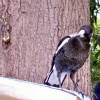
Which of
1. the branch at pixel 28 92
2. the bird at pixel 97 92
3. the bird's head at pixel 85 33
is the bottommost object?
the bird at pixel 97 92

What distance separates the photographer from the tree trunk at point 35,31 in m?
1.43

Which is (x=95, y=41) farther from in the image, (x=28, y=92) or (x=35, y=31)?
(x=28, y=92)

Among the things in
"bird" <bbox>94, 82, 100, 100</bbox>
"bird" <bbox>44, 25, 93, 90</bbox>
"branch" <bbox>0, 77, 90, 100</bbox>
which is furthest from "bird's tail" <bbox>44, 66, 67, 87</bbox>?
"bird" <bbox>94, 82, 100, 100</bbox>

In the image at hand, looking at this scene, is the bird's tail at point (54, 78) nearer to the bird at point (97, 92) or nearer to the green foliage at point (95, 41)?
the green foliage at point (95, 41)

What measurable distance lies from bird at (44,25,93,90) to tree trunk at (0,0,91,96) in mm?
39

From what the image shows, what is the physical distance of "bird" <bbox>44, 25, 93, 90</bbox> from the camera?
1.34 m

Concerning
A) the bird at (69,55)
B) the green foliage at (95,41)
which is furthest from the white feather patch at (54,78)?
the green foliage at (95,41)

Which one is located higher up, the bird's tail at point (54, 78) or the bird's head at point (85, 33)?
the bird's head at point (85, 33)

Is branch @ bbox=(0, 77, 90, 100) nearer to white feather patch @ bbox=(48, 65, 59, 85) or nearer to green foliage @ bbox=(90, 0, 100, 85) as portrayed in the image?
white feather patch @ bbox=(48, 65, 59, 85)

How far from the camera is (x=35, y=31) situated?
1430 millimetres

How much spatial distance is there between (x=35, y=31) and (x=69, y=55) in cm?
19

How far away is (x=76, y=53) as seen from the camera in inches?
54.2

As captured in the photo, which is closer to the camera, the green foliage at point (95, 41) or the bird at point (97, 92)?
the green foliage at point (95, 41)

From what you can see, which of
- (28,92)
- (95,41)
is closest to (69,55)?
(28,92)
